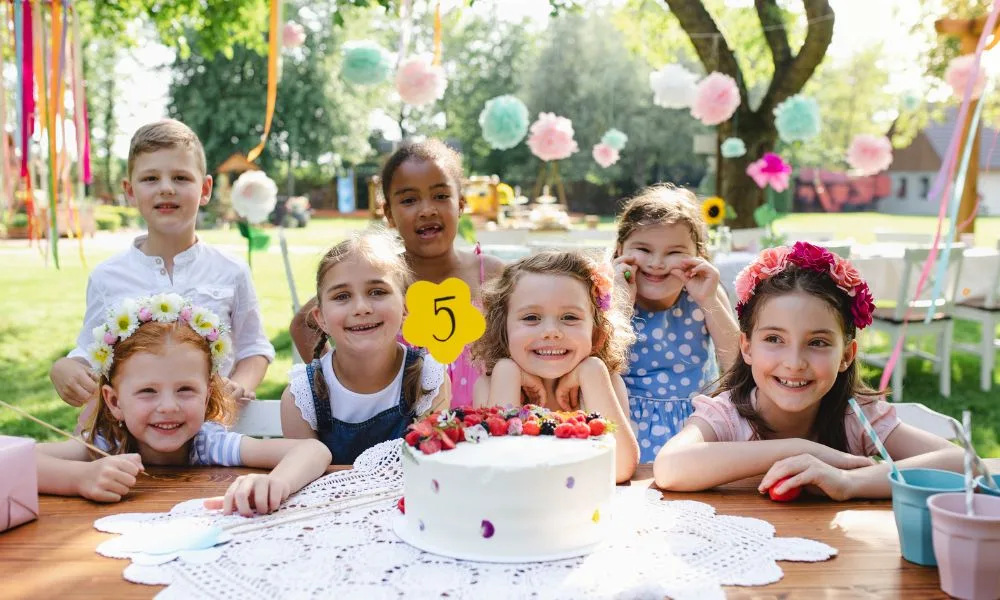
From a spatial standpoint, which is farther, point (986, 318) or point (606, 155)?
point (606, 155)

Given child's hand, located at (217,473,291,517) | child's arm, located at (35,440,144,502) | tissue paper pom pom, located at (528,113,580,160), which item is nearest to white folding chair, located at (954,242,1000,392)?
tissue paper pom pom, located at (528,113,580,160)

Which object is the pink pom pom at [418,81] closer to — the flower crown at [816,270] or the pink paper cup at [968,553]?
the flower crown at [816,270]

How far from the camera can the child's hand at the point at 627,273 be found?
249 centimetres

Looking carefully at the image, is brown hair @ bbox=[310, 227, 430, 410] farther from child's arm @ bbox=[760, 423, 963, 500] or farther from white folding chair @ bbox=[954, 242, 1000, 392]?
white folding chair @ bbox=[954, 242, 1000, 392]

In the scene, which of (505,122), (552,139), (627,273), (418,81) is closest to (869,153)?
(552,139)

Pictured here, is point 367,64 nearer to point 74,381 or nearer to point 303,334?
point 303,334

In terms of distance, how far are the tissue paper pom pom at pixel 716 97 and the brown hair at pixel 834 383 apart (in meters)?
5.38

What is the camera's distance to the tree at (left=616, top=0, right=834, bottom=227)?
7617 mm

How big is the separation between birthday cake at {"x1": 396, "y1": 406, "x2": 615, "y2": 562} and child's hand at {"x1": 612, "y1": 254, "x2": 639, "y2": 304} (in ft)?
3.76

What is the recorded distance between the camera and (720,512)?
58.8 inches

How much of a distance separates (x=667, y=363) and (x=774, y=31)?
6.06 m

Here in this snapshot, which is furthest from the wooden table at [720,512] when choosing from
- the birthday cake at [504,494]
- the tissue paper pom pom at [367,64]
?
the tissue paper pom pom at [367,64]

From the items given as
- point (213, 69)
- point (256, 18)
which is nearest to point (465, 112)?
point (213, 69)

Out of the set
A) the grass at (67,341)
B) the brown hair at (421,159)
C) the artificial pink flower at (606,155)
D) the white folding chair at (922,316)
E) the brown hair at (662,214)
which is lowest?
the grass at (67,341)
